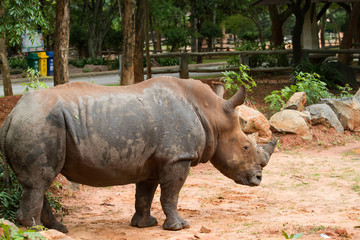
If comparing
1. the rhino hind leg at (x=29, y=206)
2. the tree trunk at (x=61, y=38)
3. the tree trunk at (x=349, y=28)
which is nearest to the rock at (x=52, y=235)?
the rhino hind leg at (x=29, y=206)

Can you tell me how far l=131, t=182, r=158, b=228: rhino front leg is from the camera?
641 cm

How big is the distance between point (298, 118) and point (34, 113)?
763 cm

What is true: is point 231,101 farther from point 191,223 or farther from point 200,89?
point 191,223

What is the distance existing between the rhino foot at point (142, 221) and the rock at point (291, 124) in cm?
597

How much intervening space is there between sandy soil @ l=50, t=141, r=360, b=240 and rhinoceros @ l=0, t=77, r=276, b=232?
438mm

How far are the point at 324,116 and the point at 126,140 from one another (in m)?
7.88

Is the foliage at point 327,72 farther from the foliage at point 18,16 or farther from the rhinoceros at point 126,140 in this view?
the rhinoceros at point 126,140

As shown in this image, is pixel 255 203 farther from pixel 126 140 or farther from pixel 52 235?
pixel 52 235

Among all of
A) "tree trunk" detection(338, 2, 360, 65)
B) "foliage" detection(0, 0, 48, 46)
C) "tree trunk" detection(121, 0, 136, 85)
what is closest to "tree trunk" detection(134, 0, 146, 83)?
"tree trunk" detection(121, 0, 136, 85)

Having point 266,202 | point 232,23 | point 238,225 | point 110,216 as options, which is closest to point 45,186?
point 110,216

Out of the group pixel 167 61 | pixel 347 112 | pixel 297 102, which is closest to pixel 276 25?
pixel 167 61

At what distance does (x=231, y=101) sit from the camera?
20.9ft

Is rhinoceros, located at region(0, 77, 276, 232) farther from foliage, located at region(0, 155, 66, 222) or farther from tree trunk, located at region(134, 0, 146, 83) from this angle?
tree trunk, located at region(134, 0, 146, 83)

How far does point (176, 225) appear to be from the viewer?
607cm
